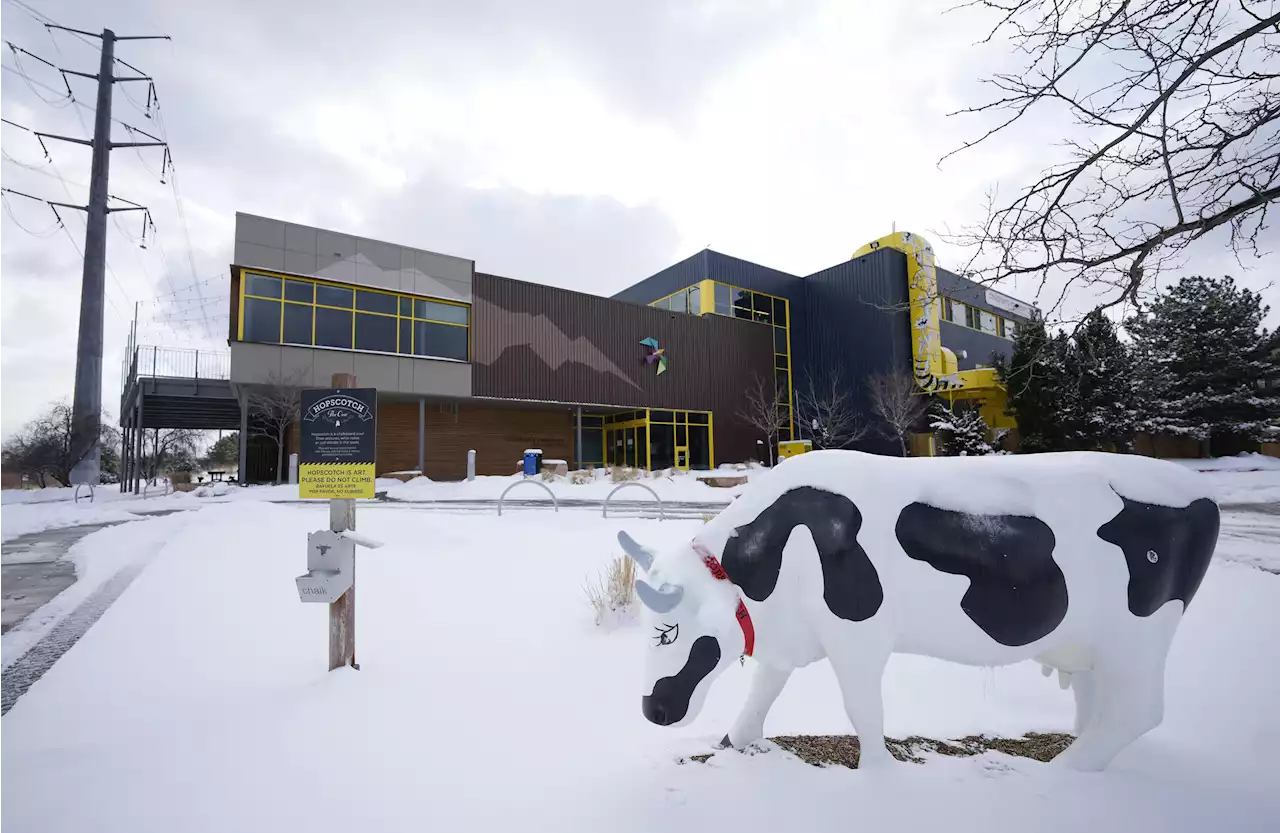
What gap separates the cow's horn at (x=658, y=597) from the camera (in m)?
2.56

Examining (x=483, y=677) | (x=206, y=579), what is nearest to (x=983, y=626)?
(x=483, y=677)

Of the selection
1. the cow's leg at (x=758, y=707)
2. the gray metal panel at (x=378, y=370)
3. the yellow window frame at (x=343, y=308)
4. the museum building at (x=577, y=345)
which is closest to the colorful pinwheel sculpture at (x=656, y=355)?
the museum building at (x=577, y=345)

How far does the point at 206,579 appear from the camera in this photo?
673 cm

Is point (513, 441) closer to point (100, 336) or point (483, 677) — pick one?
point (100, 336)

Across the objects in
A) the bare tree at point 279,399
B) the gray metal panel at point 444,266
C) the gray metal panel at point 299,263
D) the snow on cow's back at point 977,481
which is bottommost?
the snow on cow's back at point 977,481

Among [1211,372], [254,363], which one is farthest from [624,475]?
[1211,372]

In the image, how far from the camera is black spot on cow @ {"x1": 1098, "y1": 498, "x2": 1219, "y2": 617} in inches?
105

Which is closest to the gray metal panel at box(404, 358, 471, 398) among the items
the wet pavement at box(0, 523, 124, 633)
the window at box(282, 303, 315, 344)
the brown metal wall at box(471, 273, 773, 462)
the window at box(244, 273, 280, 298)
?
the brown metal wall at box(471, 273, 773, 462)

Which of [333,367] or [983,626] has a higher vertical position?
[333,367]

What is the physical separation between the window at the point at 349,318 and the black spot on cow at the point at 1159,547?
23.6 metres

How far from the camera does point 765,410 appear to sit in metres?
31.7

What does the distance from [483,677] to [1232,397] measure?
3696cm

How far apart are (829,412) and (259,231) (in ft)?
85.9

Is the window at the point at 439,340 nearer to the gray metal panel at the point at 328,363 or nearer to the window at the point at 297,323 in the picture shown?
the gray metal panel at the point at 328,363
